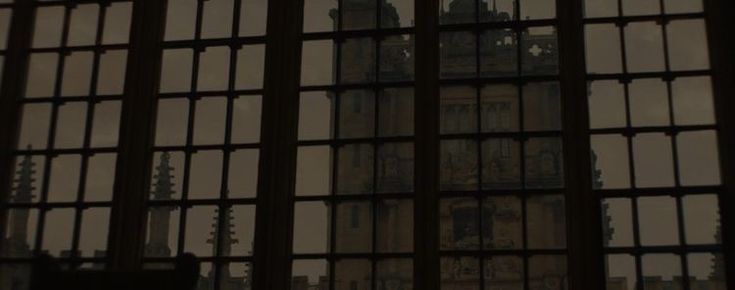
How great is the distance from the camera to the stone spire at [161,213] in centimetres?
716

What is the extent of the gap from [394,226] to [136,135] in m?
1.83

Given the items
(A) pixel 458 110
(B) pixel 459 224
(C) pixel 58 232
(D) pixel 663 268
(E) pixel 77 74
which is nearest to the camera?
(D) pixel 663 268

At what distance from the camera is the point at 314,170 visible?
7.10 m

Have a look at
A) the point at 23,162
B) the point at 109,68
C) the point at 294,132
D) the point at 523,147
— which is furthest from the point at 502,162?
the point at 23,162

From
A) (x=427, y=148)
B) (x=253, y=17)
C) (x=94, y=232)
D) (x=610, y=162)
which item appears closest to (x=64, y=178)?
(x=94, y=232)

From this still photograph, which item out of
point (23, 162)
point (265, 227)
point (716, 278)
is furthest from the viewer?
point (23, 162)

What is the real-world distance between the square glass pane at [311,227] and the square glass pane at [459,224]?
2.44 ft

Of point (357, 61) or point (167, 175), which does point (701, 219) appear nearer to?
point (357, 61)

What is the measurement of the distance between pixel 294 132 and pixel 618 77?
2.09 m

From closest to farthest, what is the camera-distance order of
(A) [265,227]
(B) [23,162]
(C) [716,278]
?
1. (C) [716,278]
2. (A) [265,227]
3. (B) [23,162]

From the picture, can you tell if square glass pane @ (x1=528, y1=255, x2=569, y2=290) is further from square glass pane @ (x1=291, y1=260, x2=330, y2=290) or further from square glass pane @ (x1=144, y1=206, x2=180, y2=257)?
square glass pane @ (x1=144, y1=206, x2=180, y2=257)

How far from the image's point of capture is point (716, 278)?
6406 mm

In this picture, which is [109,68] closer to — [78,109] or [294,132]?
[78,109]

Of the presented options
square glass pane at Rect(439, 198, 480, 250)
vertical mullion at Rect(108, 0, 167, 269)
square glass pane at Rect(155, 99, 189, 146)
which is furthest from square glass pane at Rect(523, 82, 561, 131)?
vertical mullion at Rect(108, 0, 167, 269)
